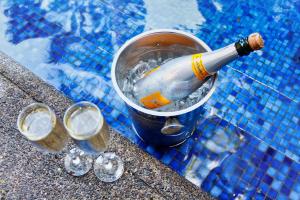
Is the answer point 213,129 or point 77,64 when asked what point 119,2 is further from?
point 213,129

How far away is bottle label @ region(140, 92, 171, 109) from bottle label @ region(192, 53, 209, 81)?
0.23 metres

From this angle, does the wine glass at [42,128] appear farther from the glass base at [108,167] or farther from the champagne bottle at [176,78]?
the champagne bottle at [176,78]

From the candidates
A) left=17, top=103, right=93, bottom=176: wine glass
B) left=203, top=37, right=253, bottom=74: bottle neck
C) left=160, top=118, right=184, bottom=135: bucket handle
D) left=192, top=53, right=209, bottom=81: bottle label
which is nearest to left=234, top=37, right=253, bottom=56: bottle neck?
left=203, top=37, right=253, bottom=74: bottle neck

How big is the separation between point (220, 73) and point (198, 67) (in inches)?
35.0

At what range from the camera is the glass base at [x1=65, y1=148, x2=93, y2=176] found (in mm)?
1914

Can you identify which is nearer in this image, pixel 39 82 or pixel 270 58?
pixel 39 82

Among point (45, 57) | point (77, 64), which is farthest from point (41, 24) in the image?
point (77, 64)

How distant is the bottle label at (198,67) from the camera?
1621 millimetres

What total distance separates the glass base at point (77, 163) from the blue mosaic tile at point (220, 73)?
36 centimetres

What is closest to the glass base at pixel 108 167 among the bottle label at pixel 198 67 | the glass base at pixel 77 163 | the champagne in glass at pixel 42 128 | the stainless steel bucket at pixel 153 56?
the glass base at pixel 77 163

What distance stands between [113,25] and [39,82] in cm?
88

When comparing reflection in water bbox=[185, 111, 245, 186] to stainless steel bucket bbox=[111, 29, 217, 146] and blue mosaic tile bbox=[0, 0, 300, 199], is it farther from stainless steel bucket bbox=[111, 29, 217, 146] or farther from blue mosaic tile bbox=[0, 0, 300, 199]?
stainless steel bucket bbox=[111, 29, 217, 146]

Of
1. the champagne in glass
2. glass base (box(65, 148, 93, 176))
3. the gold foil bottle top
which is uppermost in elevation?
the gold foil bottle top

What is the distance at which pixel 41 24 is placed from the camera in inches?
110
